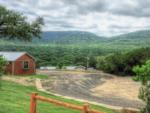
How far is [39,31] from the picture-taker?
47688 millimetres

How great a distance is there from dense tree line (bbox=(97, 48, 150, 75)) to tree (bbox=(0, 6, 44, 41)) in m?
28.0

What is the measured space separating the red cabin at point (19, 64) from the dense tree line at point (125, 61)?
59.6 feet

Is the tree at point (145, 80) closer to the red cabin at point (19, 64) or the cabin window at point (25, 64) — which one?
the red cabin at point (19, 64)

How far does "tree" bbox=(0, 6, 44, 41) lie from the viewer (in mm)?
45312

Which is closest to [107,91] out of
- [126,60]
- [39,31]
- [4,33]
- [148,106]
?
[39,31]

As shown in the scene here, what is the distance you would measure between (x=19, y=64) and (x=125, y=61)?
21823mm

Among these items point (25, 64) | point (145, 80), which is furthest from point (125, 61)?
point (145, 80)

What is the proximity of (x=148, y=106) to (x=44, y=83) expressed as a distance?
32.9m

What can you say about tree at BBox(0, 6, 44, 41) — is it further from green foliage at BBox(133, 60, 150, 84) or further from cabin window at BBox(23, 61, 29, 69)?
green foliage at BBox(133, 60, 150, 84)

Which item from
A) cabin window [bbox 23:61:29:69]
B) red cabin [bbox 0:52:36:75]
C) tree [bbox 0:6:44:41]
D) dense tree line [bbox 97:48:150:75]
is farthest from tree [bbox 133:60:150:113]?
dense tree line [bbox 97:48:150:75]

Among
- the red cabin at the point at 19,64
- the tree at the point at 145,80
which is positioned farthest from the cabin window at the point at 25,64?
the tree at the point at 145,80

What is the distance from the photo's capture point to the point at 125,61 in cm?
7281

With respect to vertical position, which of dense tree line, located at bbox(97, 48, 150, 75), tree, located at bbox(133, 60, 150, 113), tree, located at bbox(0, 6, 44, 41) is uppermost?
tree, located at bbox(0, 6, 44, 41)

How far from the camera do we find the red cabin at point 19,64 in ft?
190
